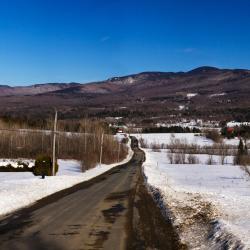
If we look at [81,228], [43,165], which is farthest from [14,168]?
[81,228]

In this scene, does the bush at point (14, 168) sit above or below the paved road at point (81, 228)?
below

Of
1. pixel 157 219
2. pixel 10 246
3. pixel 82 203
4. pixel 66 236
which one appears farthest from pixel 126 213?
pixel 10 246

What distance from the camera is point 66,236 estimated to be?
1350 cm

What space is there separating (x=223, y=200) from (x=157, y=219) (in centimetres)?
638

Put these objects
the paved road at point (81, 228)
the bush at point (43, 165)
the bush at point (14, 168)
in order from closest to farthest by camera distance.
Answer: the paved road at point (81, 228) < the bush at point (43, 165) < the bush at point (14, 168)

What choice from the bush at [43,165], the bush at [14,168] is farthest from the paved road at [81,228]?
the bush at [14,168]

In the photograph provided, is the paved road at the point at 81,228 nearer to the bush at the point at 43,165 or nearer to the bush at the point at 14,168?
the bush at the point at 43,165

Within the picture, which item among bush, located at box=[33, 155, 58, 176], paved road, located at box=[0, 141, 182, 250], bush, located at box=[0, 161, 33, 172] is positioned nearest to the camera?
paved road, located at box=[0, 141, 182, 250]

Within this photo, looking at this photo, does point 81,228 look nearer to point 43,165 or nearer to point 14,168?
point 43,165

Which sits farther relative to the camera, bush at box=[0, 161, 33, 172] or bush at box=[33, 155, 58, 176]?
bush at box=[0, 161, 33, 172]

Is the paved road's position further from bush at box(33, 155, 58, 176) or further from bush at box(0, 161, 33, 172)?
bush at box(0, 161, 33, 172)

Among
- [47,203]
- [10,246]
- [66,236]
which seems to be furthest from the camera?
[47,203]

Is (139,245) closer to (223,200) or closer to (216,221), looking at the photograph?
(216,221)

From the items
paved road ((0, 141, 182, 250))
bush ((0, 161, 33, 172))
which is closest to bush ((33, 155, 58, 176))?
bush ((0, 161, 33, 172))
